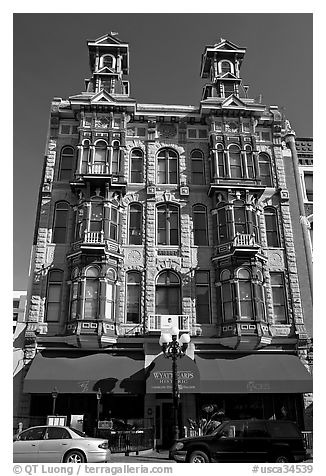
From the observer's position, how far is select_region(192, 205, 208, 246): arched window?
74.0ft

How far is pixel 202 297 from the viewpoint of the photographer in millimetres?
21359

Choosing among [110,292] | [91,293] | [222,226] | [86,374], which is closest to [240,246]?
[222,226]

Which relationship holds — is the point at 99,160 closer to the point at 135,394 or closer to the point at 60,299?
the point at 60,299

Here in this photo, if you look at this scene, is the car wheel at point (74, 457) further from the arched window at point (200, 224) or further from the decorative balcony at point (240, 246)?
the arched window at point (200, 224)

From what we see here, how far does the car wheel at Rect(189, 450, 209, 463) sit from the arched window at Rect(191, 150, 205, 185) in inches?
593

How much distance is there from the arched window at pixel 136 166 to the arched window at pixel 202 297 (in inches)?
256

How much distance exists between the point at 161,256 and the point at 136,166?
5.78 meters

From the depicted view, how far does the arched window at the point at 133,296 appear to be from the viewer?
68.4 feet

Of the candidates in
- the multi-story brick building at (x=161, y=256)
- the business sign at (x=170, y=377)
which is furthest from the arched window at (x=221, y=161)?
the business sign at (x=170, y=377)

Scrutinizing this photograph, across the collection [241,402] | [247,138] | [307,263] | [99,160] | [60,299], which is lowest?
[241,402]
